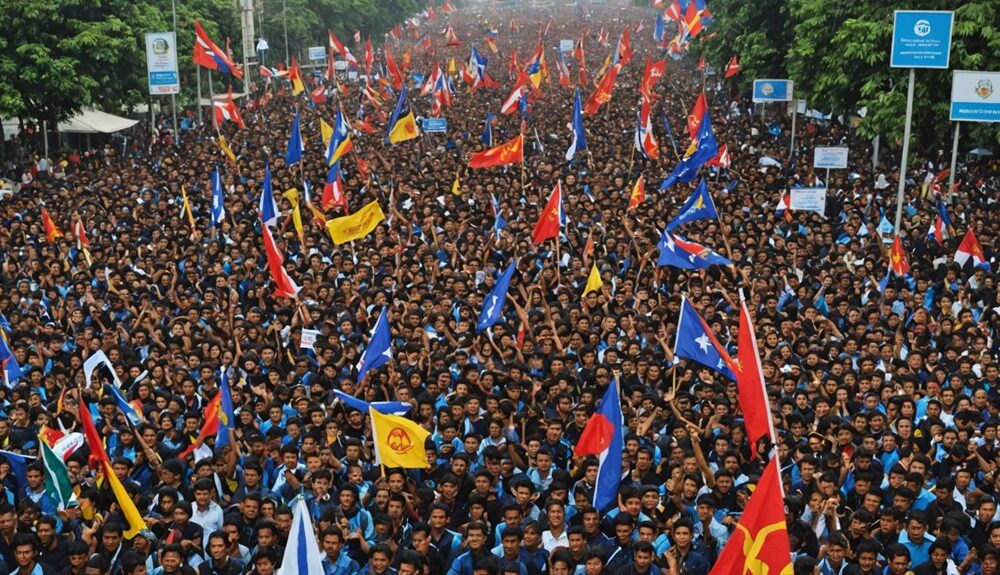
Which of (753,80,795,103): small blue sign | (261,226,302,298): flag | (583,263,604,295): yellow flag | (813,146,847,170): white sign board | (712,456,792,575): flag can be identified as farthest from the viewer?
(753,80,795,103): small blue sign

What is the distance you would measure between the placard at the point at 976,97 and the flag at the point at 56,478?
15.6 m

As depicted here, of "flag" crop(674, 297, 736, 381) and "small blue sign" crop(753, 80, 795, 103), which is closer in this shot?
"flag" crop(674, 297, 736, 381)

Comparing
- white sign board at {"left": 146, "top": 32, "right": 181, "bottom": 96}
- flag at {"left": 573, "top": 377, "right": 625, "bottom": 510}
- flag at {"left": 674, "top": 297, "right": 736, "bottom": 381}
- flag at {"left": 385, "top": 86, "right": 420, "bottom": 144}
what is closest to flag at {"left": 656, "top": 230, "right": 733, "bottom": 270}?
flag at {"left": 674, "top": 297, "right": 736, "bottom": 381}

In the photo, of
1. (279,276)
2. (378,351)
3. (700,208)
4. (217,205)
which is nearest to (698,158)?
(700,208)

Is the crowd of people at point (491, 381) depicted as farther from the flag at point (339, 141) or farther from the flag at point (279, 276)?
the flag at point (339, 141)

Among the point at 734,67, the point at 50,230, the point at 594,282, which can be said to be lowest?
the point at 50,230

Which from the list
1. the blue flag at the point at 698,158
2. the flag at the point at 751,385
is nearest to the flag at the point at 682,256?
the flag at the point at 751,385

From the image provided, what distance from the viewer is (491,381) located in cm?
1073

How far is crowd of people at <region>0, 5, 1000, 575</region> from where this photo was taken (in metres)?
7.67

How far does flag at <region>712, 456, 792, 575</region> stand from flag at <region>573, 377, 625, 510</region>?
79.0 inches

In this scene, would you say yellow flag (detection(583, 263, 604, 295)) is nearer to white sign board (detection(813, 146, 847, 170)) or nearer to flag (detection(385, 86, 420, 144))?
white sign board (detection(813, 146, 847, 170))

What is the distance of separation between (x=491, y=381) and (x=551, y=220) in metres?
5.15

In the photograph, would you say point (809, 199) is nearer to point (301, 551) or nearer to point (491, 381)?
point (491, 381)

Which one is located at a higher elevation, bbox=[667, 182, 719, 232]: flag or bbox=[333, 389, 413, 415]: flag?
bbox=[667, 182, 719, 232]: flag
